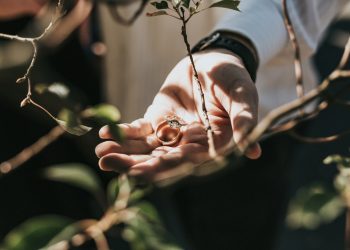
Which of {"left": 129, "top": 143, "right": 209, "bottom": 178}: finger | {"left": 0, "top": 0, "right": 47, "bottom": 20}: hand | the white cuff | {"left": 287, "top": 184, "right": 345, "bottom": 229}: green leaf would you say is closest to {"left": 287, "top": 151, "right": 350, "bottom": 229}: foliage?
{"left": 287, "top": 184, "right": 345, "bottom": 229}: green leaf

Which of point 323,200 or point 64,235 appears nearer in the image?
point 64,235

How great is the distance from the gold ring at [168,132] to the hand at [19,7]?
0.72 metres

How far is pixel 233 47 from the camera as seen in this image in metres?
1.18

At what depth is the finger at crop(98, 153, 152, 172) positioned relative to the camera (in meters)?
0.79

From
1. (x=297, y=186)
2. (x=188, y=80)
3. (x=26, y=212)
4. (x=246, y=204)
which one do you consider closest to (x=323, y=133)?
(x=297, y=186)

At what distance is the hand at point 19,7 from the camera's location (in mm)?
1565

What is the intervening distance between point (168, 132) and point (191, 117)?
0.07 metres

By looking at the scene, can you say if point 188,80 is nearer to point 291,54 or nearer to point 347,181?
point 347,181

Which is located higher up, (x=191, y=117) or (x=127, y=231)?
(x=127, y=231)

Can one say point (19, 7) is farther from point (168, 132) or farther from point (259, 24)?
point (168, 132)

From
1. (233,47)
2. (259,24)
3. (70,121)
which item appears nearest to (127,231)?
(70,121)

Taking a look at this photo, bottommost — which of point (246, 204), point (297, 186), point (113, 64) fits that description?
point (297, 186)

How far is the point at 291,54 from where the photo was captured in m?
1.58

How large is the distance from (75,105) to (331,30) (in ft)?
12.0
